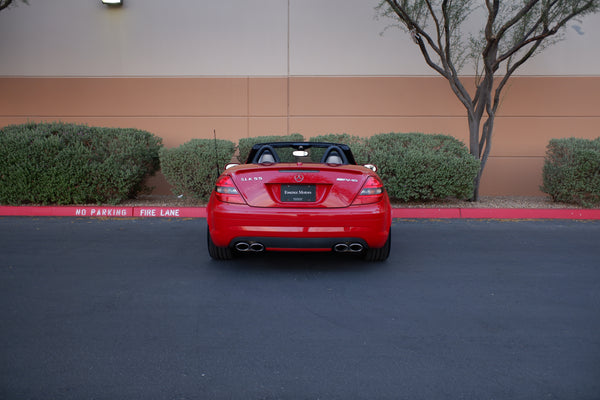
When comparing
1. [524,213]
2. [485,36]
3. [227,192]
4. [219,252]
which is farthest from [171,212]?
[485,36]

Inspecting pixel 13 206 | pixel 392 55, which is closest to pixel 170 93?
pixel 13 206

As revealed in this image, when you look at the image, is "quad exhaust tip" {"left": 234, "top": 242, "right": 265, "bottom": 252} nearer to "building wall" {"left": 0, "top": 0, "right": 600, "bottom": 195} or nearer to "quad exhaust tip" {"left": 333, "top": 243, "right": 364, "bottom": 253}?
"quad exhaust tip" {"left": 333, "top": 243, "right": 364, "bottom": 253}

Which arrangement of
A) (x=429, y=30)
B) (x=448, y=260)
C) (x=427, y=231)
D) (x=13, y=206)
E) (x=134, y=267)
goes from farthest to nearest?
(x=429, y=30)
(x=13, y=206)
(x=427, y=231)
(x=448, y=260)
(x=134, y=267)

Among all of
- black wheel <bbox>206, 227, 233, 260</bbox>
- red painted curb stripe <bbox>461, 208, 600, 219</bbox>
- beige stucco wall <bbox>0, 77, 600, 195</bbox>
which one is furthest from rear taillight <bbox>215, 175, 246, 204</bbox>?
beige stucco wall <bbox>0, 77, 600, 195</bbox>

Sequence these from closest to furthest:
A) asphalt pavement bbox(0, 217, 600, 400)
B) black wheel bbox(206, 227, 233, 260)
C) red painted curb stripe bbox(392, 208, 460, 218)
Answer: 1. asphalt pavement bbox(0, 217, 600, 400)
2. black wheel bbox(206, 227, 233, 260)
3. red painted curb stripe bbox(392, 208, 460, 218)

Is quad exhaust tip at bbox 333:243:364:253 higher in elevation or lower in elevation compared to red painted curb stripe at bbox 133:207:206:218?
higher

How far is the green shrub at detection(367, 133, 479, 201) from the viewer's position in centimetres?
942

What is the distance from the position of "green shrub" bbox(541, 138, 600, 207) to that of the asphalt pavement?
12.2ft

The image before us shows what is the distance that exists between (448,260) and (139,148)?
22.4ft

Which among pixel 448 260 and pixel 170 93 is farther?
A: pixel 170 93

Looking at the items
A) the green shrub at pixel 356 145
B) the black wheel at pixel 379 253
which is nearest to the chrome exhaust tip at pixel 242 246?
the black wheel at pixel 379 253

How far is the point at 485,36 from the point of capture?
9.91 m

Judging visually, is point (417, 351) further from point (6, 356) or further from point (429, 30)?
point (429, 30)

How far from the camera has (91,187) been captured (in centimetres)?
962
